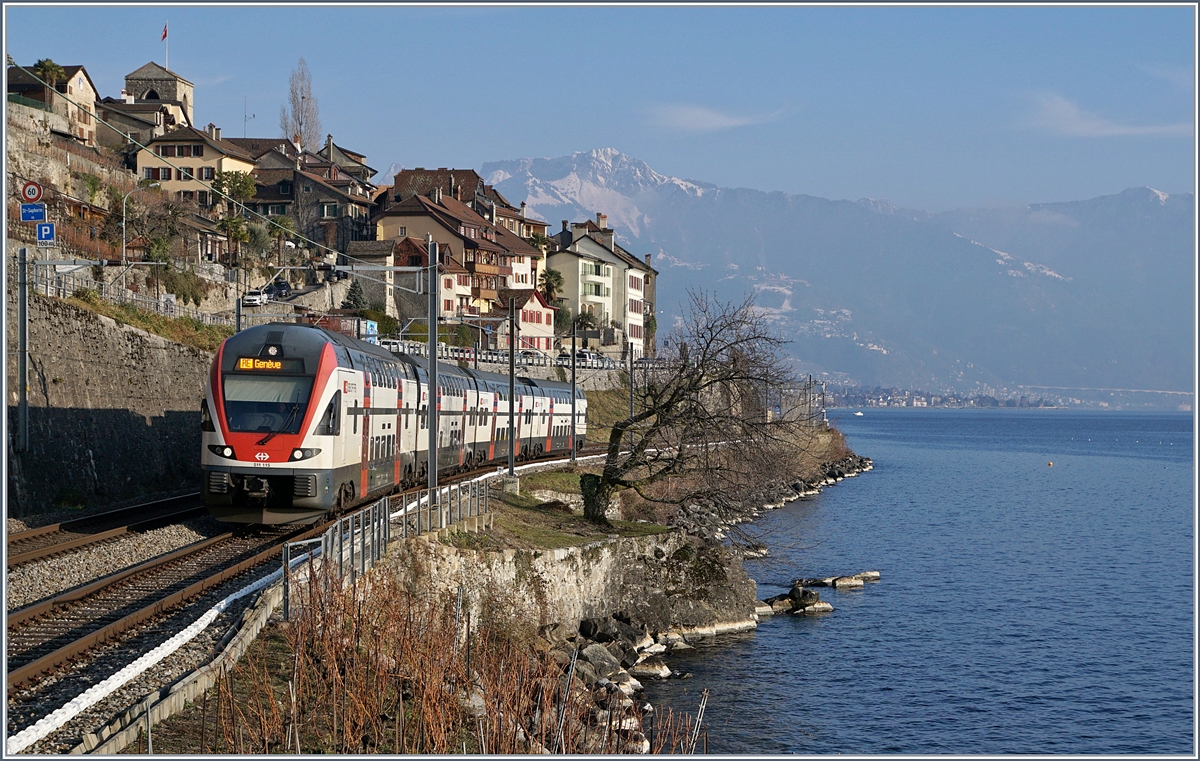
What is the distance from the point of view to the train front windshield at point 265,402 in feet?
79.2

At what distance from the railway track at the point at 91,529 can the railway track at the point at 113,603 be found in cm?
193

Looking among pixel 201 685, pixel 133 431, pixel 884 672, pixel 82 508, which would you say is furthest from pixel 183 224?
pixel 201 685

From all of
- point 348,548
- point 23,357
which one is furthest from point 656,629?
point 23,357

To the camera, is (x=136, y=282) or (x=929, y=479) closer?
(x=136, y=282)

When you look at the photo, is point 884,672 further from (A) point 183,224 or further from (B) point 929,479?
(B) point 929,479

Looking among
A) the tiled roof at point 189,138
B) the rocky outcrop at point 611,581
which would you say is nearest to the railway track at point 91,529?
the rocky outcrop at point 611,581

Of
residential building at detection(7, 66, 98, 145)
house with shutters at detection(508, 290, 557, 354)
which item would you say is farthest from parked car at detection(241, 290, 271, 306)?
house with shutters at detection(508, 290, 557, 354)

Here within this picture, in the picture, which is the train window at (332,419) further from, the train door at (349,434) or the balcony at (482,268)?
the balcony at (482,268)

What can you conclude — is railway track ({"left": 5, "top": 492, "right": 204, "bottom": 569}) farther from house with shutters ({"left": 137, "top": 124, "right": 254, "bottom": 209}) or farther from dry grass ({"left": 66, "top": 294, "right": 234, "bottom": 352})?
house with shutters ({"left": 137, "top": 124, "right": 254, "bottom": 209})

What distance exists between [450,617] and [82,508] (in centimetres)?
1334

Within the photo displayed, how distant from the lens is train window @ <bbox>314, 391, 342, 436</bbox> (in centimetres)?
2448

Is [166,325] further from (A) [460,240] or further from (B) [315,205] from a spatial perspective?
(B) [315,205]

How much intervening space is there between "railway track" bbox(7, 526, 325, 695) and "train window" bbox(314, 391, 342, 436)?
2473 mm

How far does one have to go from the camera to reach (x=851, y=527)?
64.6m
